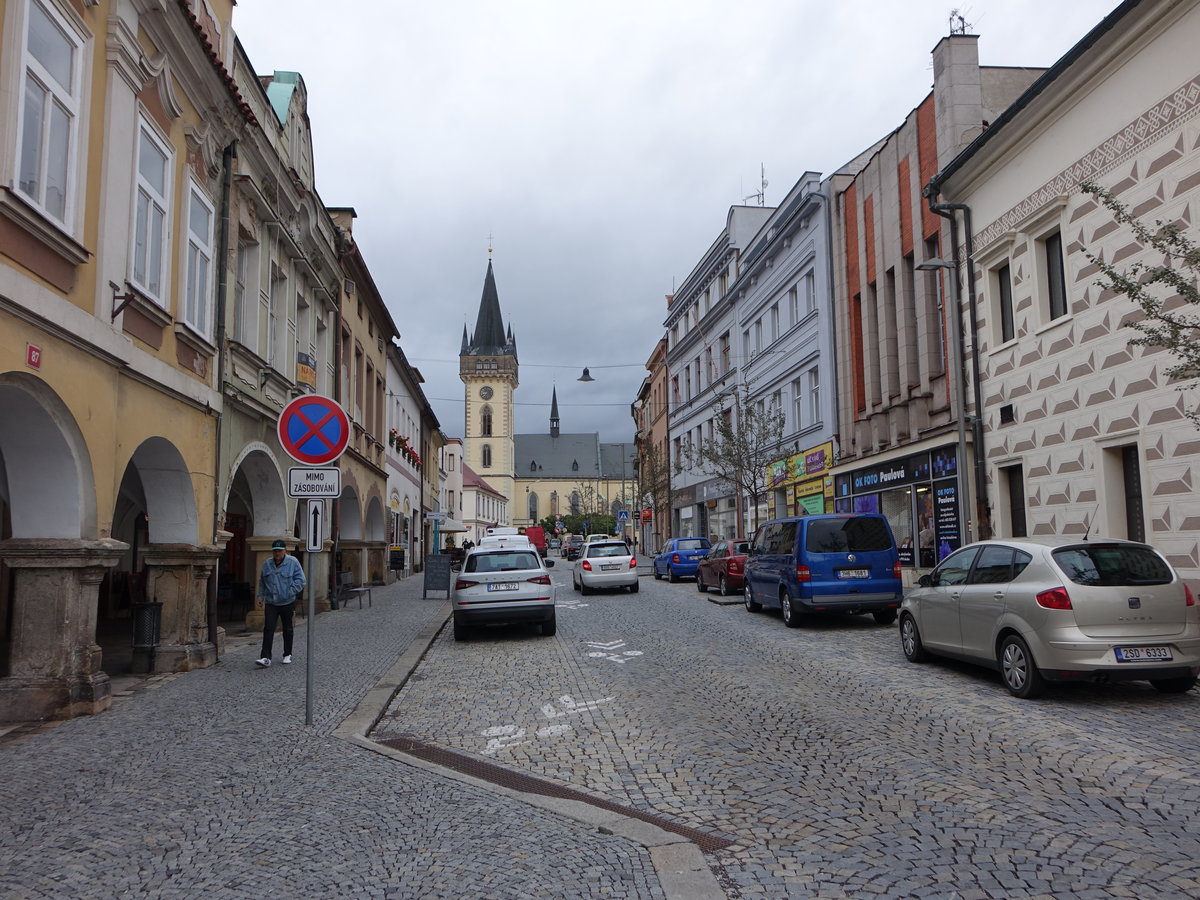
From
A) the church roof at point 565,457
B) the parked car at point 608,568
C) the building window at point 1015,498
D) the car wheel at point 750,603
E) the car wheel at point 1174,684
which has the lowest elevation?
the car wheel at point 1174,684

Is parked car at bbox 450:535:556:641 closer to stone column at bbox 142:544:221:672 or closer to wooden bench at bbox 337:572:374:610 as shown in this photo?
stone column at bbox 142:544:221:672

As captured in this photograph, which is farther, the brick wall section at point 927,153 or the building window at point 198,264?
the brick wall section at point 927,153

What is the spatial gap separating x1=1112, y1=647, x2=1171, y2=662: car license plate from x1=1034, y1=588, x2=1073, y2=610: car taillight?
0.57m

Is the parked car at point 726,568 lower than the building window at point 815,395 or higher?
lower

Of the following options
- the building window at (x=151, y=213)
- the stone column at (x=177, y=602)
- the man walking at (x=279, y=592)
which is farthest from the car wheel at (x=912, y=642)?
the building window at (x=151, y=213)

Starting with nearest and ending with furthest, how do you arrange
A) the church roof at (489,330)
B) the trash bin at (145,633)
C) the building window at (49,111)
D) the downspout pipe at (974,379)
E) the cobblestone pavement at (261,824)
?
the cobblestone pavement at (261,824) → the building window at (49,111) → the trash bin at (145,633) → the downspout pipe at (974,379) → the church roof at (489,330)

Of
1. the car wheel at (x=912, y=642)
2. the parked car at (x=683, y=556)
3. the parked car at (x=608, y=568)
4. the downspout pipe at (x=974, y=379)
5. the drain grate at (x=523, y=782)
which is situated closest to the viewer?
the drain grate at (x=523, y=782)

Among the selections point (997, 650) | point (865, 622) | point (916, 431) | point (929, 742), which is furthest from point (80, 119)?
point (916, 431)

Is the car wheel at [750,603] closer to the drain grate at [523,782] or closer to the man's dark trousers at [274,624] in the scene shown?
the man's dark trousers at [274,624]

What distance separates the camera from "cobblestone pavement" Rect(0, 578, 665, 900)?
4320mm

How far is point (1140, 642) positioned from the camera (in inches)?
324

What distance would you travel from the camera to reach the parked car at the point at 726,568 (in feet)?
72.2

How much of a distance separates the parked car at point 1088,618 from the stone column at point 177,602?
9.21 metres

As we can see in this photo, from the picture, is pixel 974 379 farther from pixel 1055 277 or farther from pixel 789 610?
pixel 789 610
